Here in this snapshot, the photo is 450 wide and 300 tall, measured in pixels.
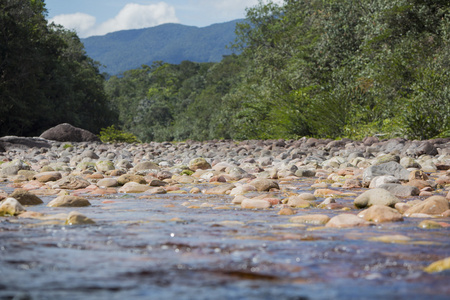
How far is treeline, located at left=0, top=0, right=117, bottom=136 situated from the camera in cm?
2811

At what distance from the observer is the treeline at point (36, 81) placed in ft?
92.2

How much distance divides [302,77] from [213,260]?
937 inches

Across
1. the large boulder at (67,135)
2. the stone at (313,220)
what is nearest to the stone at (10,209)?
the stone at (313,220)

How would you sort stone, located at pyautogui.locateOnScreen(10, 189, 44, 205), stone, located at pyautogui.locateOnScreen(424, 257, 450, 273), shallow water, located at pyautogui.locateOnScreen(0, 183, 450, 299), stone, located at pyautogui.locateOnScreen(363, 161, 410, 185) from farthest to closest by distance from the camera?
stone, located at pyautogui.locateOnScreen(363, 161, 410, 185)
stone, located at pyautogui.locateOnScreen(10, 189, 44, 205)
stone, located at pyautogui.locateOnScreen(424, 257, 450, 273)
shallow water, located at pyautogui.locateOnScreen(0, 183, 450, 299)

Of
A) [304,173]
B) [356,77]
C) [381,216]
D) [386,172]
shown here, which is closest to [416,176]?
[386,172]

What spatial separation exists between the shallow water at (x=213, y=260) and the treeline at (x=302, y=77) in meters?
11.0

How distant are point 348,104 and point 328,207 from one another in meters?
13.7

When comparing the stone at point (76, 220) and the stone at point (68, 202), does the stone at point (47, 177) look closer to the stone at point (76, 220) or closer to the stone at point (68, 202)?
the stone at point (68, 202)

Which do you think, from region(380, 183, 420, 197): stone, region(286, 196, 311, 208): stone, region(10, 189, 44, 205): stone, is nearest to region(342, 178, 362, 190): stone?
region(380, 183, 420, 197): stone

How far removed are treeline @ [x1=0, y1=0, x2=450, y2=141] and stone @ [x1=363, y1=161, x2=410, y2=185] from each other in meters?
7.39

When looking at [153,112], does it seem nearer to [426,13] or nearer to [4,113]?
[4,113]

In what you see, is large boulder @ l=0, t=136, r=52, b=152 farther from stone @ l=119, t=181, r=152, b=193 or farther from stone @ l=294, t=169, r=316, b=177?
stone @ l=119, t=181, r=152, b=193

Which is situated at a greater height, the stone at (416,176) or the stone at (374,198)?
the stone at (374,198)

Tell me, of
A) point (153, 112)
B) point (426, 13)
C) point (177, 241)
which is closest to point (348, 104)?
point (426, 13)
